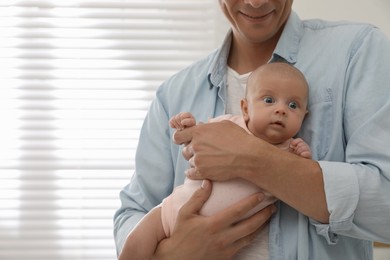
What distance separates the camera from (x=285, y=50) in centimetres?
145

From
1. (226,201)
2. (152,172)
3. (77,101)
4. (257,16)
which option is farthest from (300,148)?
(77,101)

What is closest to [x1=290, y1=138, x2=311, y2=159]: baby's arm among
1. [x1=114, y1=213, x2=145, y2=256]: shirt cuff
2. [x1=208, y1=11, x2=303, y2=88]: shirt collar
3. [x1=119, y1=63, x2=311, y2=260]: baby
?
[x1=119, y1=63, x2=311, y2=260]: baby

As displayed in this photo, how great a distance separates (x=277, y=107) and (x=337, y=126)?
153 millimetres

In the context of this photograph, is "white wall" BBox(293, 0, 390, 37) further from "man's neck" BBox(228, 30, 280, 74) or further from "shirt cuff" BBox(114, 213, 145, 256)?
"shirt cuff" BBox(114, 213, 145, 256)

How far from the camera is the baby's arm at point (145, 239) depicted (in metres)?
1.39

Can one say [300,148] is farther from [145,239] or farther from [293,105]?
[145,239]

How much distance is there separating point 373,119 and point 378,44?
0.19m

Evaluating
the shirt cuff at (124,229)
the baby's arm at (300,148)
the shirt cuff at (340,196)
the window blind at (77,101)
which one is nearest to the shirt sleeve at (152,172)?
the shirt cuff at (124,229)

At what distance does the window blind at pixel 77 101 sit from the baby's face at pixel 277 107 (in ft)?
3.82

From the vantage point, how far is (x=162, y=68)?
2492 millimetres

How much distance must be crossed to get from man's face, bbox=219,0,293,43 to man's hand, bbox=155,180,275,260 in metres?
0.39

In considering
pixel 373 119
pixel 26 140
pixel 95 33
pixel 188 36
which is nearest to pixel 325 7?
pixel 188 36

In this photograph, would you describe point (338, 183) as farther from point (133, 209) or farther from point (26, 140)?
point (26, 140)

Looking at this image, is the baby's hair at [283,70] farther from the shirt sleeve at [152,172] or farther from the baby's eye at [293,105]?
the shirt sleeve at [152,172]
